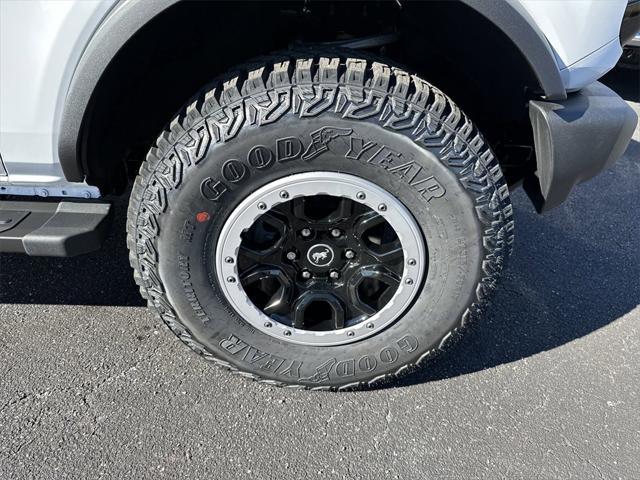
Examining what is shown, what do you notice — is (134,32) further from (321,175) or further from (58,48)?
(321,175)

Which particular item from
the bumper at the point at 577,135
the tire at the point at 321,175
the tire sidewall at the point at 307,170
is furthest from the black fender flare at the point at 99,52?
the bumper at the point at 577,135

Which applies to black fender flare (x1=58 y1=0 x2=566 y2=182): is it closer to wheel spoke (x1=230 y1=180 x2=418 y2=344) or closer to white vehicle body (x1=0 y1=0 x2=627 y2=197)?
white vehicle body (x1=0 y1=0 x2=627 y2=197)

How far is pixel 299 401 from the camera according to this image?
2.03m

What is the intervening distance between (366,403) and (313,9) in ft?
4.87

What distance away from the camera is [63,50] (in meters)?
1.57

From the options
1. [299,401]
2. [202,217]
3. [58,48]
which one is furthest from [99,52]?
[299,401]

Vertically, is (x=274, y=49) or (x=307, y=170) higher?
(x=274, y=49)

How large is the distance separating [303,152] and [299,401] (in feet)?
3.26

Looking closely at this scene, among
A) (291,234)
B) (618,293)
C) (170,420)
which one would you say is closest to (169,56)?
(291,234)

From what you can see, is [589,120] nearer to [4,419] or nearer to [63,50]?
[63,50]

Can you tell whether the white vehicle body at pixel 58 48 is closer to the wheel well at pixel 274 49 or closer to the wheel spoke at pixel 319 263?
the wheel well at pixel 274 49

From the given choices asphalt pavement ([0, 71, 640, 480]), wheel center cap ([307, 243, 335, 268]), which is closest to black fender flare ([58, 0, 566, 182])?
wheel center cap ([307, 243, 335, 268])

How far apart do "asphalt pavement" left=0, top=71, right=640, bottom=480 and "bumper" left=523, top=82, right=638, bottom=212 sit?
85 cm

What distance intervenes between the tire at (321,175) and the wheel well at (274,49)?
26 centimetres
